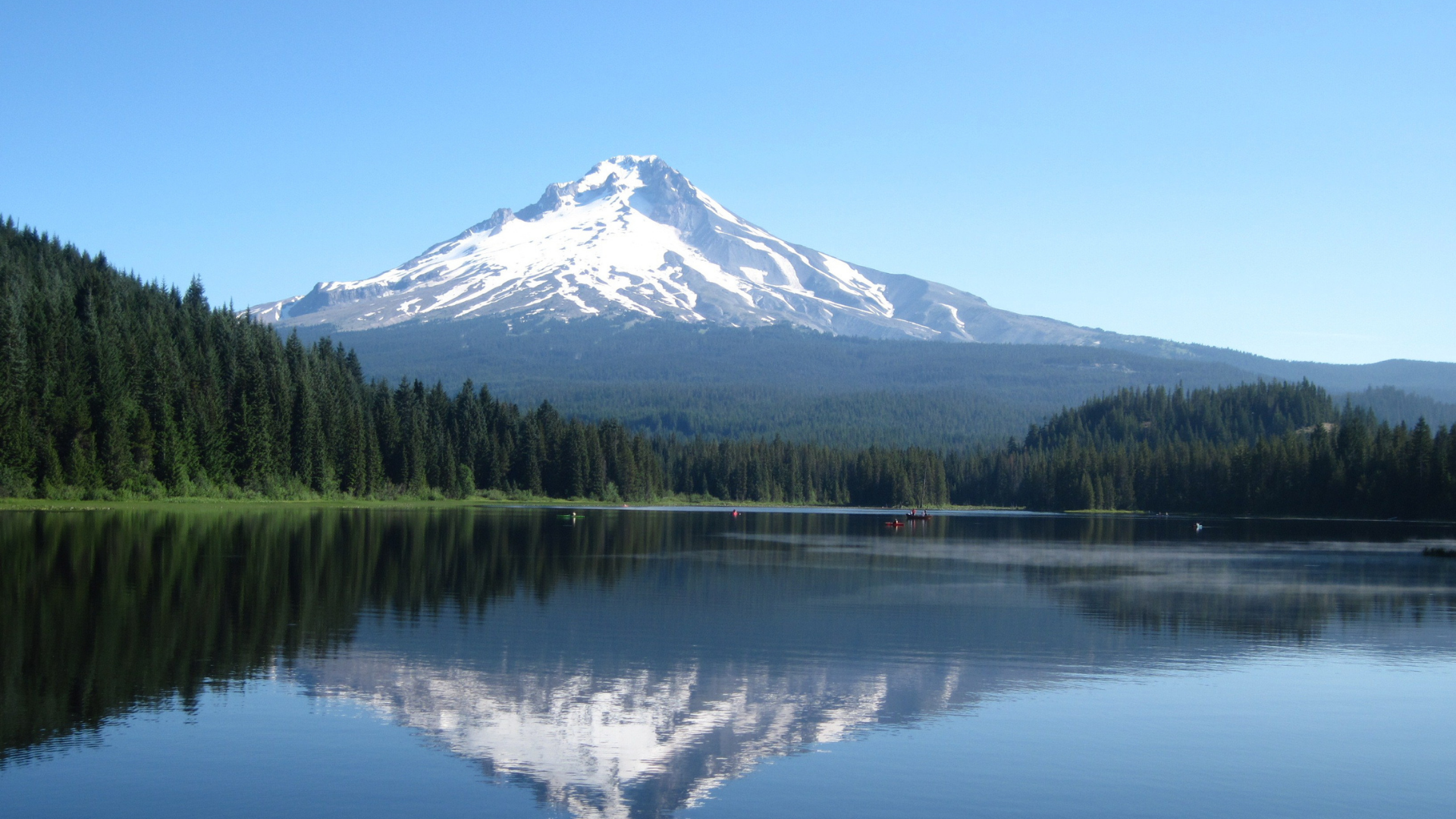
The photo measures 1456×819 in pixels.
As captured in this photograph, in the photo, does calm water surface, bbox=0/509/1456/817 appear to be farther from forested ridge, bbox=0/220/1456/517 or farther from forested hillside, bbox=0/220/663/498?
forested ridge, bbox=0/220/1456/517

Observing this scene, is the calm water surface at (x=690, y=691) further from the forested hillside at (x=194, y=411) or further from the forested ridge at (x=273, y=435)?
the forested ridge at (x=273, y=435)

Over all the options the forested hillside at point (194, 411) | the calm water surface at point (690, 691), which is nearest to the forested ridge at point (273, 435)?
the forested hillside at point (194, 411)

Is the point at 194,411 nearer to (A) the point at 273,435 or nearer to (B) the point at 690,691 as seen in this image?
(A) the point at 273,435

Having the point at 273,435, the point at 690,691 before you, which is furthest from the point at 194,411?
the point at 690,691

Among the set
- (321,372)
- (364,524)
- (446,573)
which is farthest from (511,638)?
(321,372)

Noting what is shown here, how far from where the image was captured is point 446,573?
5000 centimetres

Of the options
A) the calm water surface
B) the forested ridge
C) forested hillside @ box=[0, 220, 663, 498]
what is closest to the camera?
the calm water surface

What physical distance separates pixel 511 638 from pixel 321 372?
348ft

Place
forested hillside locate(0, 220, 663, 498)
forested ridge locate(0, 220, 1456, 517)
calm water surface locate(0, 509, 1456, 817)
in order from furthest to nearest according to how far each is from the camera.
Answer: forested ridge locate(0, 220, 1456, 517) → forested hillside locate(0, 220, 663, 498) → calm water surface locate(0, 509, 1456, 817)

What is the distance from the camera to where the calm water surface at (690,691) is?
61.6 feet

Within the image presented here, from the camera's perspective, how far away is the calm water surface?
1877cm

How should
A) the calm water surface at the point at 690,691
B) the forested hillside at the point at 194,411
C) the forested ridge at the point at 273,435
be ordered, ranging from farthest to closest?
the forested ridge at the point at 273,435 → the forested hillside at the point at 194,411 → the calm water surface at the point at 690,691

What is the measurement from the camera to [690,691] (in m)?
26.4

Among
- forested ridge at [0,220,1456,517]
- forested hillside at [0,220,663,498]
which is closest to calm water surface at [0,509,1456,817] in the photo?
forested hillside at [0,220,663,498]
